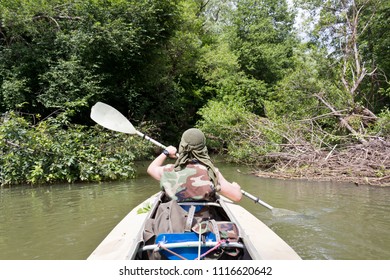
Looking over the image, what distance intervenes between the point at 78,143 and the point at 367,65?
41.1 ft

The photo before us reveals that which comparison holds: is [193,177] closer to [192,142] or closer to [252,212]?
[192,142]

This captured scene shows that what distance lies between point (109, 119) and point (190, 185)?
3.70 meters

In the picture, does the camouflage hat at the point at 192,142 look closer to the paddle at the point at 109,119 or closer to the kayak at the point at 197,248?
the kayak at the point at 197,248

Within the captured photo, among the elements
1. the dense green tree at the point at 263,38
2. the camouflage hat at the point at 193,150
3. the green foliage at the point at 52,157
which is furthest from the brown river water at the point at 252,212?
the dense green tree at the point at 263,38

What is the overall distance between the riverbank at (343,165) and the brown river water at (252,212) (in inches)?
15.8

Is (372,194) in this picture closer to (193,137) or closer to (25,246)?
(193,137)

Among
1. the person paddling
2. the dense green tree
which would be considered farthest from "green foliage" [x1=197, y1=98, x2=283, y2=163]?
the dense green tree

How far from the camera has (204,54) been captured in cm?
2108

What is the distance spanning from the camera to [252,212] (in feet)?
20.8

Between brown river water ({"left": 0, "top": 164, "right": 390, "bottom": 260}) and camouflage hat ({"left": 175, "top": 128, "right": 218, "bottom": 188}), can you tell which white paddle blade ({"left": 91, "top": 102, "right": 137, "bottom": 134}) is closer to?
brown river water ({"left": 0, "top": 164, "right": 390, "bottom": 260})

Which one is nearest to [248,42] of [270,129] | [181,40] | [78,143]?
[181,40]

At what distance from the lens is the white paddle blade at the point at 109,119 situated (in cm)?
678

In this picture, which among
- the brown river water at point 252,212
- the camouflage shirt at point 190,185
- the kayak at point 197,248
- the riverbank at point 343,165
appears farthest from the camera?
the riverbank at point 343,165

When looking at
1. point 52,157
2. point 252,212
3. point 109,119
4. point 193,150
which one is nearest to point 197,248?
point 193,150
